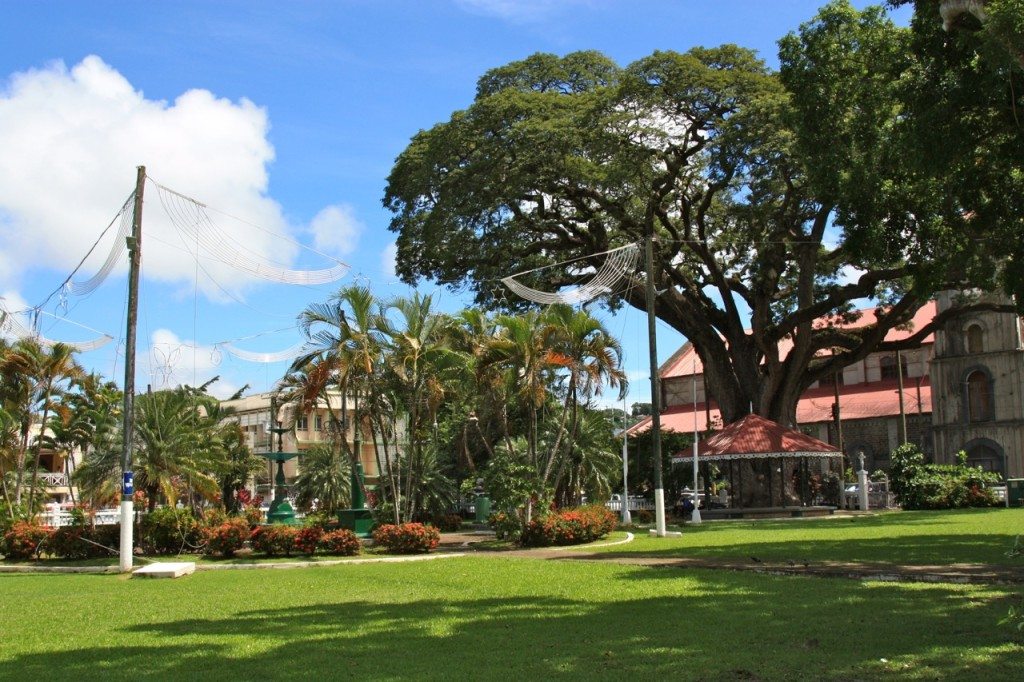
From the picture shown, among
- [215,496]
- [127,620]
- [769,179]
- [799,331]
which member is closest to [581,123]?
[769,179]

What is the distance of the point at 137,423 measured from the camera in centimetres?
2464

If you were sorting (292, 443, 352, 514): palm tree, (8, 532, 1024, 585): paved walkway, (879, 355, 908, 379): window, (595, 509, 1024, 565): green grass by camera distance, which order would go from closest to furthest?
1. (8, 532, 1024, 585): paved walkway
2. (595, 509, 1024, 565): green grass
3. (292, 443, 352, 514): palm tree
4. (879, 355, 908, 379): window

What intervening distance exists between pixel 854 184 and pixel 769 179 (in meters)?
12.7

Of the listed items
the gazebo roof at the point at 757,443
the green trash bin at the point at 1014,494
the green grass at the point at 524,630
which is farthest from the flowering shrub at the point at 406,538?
the green trash bin at the point at 1014,494

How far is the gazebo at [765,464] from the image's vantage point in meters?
37.2

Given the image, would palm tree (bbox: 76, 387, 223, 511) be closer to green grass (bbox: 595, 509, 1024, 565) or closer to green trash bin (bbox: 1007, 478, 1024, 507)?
green grass (bbox: 595, 509, 1024, 565)

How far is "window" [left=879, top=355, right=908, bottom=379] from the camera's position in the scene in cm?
6488

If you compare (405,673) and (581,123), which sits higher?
(581,123)

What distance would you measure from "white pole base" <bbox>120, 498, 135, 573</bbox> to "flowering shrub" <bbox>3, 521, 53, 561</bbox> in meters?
4.51

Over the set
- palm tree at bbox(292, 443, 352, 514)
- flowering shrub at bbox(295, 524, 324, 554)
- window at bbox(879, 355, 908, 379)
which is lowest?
flowering shrub at bbox(295, 524, 324, 554)

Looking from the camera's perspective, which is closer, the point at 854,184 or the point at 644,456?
the point at 854,184

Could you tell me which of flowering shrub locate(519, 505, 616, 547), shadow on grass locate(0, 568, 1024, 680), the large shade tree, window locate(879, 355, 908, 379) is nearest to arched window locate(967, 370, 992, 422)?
window locate(879, 355, 908, 379)

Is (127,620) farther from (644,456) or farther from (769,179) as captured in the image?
(644,456)

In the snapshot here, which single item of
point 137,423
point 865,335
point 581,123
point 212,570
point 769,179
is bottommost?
point 212,570
